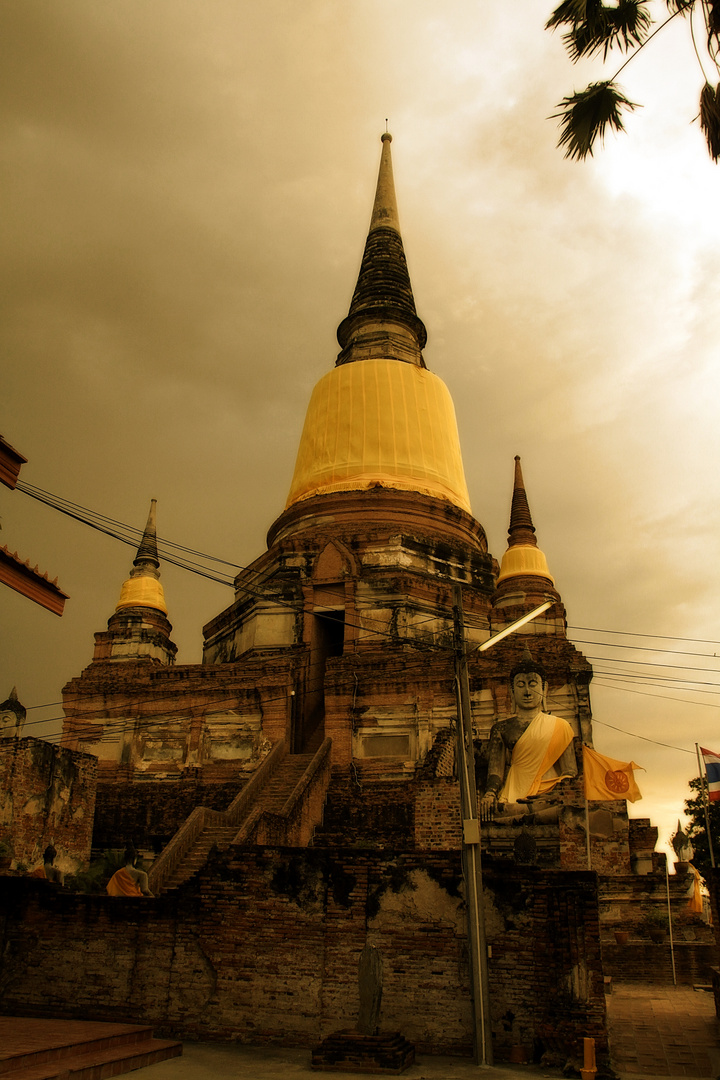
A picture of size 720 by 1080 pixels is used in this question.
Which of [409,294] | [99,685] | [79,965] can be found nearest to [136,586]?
[99,685]

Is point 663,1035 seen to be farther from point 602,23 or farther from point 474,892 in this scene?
point 602,23

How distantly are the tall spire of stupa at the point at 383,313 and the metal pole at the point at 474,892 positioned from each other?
18102mm

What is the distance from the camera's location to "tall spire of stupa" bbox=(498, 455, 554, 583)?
75.8 feet

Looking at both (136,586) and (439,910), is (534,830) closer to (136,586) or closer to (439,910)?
(439,910)

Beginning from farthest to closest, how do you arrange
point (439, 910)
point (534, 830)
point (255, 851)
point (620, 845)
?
point (620, 845) → point (534, 830) → point (255, 851) → point (439, 910)

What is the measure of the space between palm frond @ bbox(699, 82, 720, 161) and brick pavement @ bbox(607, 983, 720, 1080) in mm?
8654

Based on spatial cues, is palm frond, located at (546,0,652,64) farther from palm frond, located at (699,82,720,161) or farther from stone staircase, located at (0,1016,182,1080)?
stone staircase, located at (0,1016,182,1080)

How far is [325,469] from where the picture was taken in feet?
82.0

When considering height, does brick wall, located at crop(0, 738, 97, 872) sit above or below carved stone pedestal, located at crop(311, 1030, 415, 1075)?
above

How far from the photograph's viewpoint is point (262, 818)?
44.9 feet

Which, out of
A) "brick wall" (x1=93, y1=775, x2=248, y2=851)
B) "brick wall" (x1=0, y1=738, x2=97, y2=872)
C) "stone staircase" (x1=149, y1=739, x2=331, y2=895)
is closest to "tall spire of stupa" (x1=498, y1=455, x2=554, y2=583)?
"stone staircase" (x1=149, y1=739, x2=331, y2=895)

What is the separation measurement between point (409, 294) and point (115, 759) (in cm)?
1705

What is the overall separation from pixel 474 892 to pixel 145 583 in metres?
17.1

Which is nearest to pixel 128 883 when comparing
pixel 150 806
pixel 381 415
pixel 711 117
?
pixel 150 806
